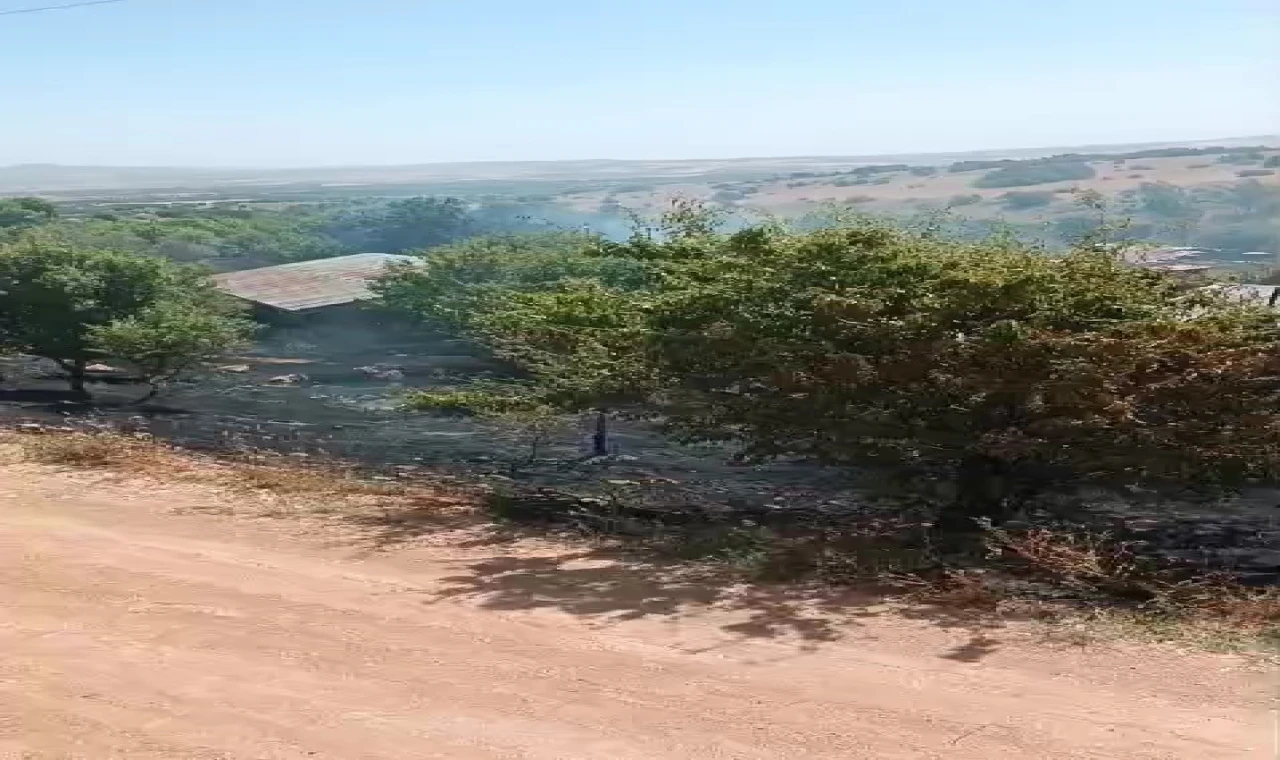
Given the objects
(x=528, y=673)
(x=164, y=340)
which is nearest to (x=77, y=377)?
(x=164, y=340)

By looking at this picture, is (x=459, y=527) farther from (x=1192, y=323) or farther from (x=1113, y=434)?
(x=1192, y=323)

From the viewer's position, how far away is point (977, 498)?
12164 millimetres

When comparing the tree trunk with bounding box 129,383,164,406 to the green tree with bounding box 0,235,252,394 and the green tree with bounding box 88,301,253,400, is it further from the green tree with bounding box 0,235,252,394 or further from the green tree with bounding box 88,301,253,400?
the green tree with bounding box 0,235,252,394

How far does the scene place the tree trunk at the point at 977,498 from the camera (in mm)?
11961

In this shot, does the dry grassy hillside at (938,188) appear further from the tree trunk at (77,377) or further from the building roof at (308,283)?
the tree trunk at (77,377)

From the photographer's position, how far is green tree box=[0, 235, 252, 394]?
80.1ft

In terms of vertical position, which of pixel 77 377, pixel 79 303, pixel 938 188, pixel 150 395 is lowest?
pixel 150 395

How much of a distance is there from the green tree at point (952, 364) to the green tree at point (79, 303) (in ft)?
46.4

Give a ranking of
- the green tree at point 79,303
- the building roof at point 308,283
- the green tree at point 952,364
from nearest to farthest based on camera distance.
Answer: the green tree at point 952,364, the green tree at point 79,303, the building roof at point 308,283

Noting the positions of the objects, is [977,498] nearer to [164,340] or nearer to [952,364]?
[952,364]

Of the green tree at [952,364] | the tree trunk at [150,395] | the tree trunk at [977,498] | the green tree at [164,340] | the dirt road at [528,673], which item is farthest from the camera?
the tree trunk at [150,395]

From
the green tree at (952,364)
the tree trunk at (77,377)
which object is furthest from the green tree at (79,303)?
the green tree at (952,364)

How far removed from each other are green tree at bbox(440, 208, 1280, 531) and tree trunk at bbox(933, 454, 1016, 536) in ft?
0.07

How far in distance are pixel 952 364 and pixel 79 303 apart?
65.4ft
